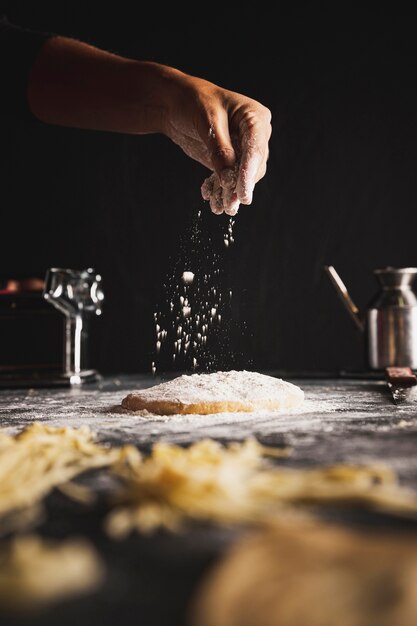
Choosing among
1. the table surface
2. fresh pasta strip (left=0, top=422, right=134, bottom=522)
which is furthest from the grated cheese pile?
fresh pasta strip (left=0, top=422, right=134, bottom=522)

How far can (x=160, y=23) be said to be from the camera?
2521mm

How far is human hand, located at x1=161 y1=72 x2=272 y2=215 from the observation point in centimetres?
154

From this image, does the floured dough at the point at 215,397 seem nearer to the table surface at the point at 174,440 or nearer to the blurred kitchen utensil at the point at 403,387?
the table surface at the point at 174,440

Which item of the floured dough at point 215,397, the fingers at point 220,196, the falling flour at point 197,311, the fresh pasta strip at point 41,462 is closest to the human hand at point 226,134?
the fingers at point 220,196

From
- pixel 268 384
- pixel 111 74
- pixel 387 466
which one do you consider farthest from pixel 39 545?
pixel 111 74

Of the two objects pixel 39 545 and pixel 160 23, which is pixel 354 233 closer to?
pixel 160 23

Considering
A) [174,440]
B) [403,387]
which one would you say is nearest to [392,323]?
[403,387]

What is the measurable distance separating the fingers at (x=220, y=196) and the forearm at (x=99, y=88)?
0.27 m

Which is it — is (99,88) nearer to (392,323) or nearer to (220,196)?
(220,196)

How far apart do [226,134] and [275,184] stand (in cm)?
93

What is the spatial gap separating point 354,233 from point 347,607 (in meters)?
2.23

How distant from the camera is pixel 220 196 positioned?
1641 millimetres

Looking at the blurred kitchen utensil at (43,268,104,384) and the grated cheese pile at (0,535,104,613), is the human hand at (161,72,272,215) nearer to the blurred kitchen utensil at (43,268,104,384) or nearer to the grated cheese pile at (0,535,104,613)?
the blurred kitchen utensil at (43,268,104,384)

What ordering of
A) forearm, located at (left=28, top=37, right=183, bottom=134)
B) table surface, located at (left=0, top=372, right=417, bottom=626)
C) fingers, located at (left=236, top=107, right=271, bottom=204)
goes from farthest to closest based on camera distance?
forearm, located at (left=28, top=37, right=183, bottom=134) → fingers, located at (left=236, top=107, right=271, bottom=204) → table surface, located at (left=0, top=372, right=417, bottom=626)
